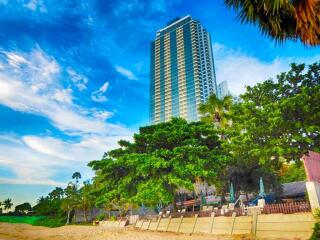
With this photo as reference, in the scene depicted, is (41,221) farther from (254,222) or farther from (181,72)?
(181,72)

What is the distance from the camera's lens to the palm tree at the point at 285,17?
6.75m

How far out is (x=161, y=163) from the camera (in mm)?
24078

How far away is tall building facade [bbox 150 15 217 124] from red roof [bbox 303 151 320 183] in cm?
14030

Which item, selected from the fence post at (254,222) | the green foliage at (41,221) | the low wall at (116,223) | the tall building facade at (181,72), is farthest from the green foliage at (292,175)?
the tall building facade at (181,72)

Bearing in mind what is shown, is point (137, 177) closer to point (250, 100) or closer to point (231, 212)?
point (231, 212)

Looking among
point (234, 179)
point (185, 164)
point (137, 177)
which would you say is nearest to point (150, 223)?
point (137, 177)

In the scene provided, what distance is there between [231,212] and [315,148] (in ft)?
35.3

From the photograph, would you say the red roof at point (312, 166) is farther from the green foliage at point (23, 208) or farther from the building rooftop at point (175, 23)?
the building rooftop at point (175, 23)

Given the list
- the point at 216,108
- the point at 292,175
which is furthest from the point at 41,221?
the point at 292,175

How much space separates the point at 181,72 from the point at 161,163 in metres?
155

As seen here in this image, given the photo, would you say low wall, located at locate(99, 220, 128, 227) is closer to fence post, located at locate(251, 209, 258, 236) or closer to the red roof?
fence post, located at locate(251, 209, 258, 236)

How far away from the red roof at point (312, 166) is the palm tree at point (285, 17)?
1012cm

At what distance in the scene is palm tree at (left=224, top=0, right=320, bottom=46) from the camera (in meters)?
6.75

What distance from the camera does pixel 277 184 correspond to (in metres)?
32.0
